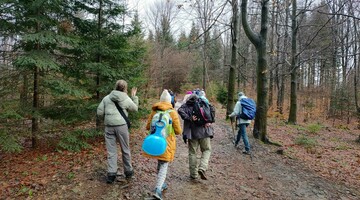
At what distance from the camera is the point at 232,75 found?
13211 mm

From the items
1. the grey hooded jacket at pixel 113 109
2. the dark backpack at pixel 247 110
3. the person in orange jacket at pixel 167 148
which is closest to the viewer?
the person in orange jacket at pixel 167 148

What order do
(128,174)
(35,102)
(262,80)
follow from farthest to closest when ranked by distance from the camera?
1. (262,80)
2. (35,102)
3. (128,174)

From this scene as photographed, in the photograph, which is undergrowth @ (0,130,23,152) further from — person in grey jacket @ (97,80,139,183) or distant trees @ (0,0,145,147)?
person in grey jacket @ (97,80,139,183)

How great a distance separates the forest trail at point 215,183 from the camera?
4.35 meters

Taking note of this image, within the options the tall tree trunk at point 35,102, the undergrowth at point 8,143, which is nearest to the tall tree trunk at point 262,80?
the tall tree trunk at point 35,102

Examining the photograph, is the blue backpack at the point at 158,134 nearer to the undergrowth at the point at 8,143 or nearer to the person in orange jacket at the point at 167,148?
the person in orange jacket at the point at 167,148

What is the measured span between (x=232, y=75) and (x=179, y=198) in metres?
10.1

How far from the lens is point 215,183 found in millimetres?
5055

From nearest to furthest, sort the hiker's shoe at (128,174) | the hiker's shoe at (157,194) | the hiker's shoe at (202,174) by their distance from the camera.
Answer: the hiker's shoe at (157,194)
the hiker's shoe at (128,174)
the hiker's shoe at (202,174)

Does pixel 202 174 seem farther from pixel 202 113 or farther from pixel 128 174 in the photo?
pixel 128 174

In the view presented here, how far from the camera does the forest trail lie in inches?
171

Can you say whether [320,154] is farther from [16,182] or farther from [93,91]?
[16,182]

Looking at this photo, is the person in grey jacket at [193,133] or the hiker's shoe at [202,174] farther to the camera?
the hiker's shoe at [202,174]

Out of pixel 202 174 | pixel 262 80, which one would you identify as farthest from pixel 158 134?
pixel 262 80
